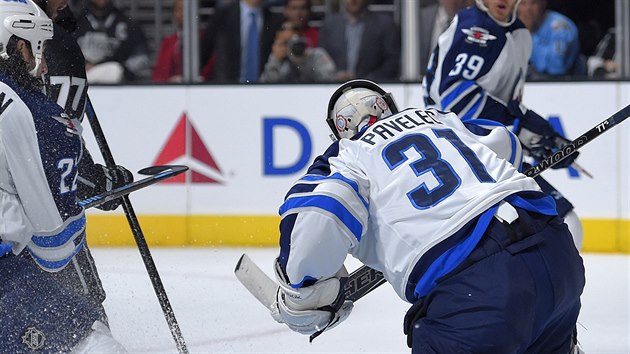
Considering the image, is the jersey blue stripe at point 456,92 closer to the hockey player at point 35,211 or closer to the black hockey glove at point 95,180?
the black hockey glove at point 95,180

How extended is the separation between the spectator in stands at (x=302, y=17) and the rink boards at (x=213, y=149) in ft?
1.09

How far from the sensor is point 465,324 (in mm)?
2189

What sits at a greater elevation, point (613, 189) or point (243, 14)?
point (243, 14)

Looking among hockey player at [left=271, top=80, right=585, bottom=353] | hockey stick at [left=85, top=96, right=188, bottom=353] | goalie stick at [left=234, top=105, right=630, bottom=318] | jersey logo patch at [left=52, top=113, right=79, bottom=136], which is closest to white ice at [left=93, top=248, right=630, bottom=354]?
hockey stick at [left=85, top=96, right=188, bottom=353]

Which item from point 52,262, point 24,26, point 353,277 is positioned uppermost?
point 24,26

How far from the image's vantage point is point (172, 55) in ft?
22.2

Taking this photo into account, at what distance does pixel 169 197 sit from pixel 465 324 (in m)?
4.53

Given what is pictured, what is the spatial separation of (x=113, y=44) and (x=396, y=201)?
189 inches

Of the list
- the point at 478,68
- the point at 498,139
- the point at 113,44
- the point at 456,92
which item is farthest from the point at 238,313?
the point at 113,44

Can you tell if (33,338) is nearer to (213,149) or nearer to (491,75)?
(491,75)

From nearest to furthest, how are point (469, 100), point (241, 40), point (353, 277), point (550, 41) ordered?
point (353, 277), point (469, 100), point (550, 41), point (241, 40)

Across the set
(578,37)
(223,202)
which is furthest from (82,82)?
(578,37)

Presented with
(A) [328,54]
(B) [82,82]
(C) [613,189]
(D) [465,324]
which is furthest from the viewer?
(A) [328,54]

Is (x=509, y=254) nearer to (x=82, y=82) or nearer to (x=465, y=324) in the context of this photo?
(x=465, y=324)
